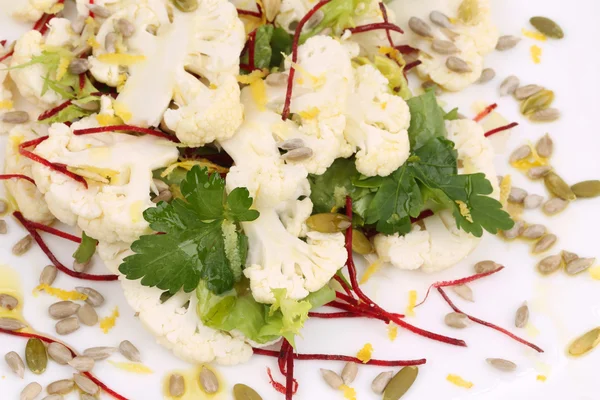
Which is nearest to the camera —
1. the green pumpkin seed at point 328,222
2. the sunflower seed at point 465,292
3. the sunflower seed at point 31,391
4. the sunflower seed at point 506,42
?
the sunflower seed at point 31,391

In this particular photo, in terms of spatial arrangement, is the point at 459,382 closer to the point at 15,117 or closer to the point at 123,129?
the point at 123,129

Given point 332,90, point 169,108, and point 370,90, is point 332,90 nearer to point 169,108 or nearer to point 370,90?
point 370,90

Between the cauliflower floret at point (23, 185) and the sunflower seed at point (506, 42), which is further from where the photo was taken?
the sunflower seed at point (506, 42)

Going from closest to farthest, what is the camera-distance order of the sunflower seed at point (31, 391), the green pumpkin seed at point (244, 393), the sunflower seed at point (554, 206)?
the sunflower seed at point (31, 391), the green pumpkin seed at point (244, 393), the sunflower seed at point (554, 206)

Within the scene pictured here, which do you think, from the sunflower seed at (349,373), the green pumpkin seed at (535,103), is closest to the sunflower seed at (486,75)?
the green pumpkin seed at (535,103)

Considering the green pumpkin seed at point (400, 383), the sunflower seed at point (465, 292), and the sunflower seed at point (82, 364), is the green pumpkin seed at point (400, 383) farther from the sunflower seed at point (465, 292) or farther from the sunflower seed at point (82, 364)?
the sunflower seed at point (82, 364)

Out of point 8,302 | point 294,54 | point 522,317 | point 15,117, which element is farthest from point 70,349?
point 522,317

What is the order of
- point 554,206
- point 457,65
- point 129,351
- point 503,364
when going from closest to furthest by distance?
point 129,351 → point 503,364 → point 554,206 → point 457,65

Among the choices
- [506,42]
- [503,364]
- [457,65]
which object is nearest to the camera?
[503,364]
